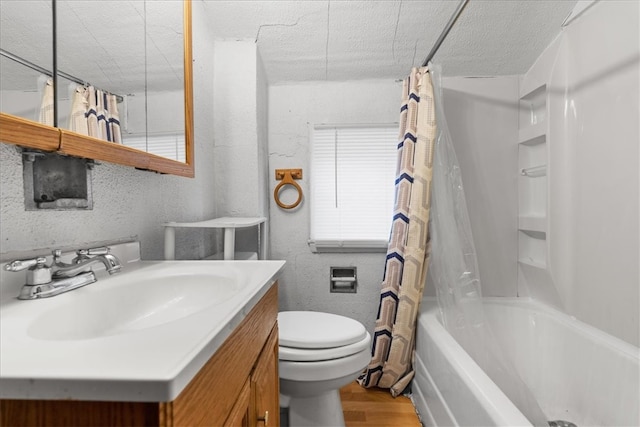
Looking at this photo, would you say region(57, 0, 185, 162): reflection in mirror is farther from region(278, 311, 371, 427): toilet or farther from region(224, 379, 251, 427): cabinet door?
region(278, 311, 371, 427): toilet

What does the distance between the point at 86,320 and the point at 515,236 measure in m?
2.05

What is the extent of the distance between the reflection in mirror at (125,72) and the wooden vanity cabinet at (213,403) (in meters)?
0.58

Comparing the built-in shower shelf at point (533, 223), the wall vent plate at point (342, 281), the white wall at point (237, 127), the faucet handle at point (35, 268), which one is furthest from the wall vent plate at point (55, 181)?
the built-in shower shelf at point (533, 223)

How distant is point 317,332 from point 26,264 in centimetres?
96

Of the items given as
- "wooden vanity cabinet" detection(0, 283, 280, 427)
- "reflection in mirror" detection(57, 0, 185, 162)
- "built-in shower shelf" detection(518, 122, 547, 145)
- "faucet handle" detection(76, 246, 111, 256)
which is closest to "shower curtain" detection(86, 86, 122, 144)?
"reflection in mirror" detection(57, 0, 185, 162)

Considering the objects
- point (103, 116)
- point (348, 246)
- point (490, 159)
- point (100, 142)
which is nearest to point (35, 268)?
point (100, 142)

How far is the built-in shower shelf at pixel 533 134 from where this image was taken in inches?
66.2

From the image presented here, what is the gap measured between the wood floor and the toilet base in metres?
0.22

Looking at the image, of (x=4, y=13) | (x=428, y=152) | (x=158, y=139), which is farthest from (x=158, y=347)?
(x=428, y=152)

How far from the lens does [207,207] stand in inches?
61.4

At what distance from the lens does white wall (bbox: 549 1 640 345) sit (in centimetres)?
123

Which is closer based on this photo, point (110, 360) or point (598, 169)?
point (110, 360)

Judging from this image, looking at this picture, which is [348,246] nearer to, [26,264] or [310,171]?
[310,171]

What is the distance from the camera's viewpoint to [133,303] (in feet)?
2.38
